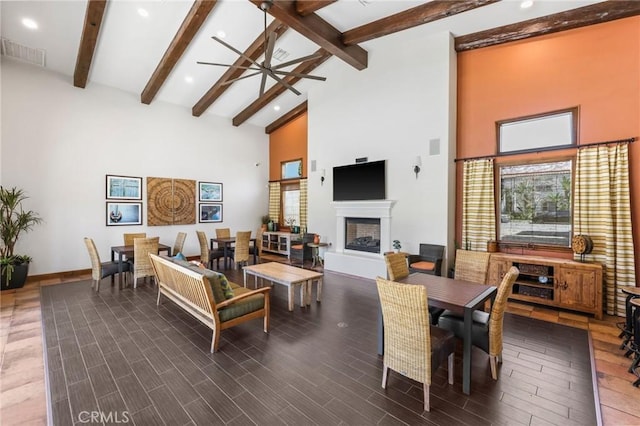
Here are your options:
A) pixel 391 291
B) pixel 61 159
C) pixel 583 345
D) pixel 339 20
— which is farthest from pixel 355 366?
pixel 61 159

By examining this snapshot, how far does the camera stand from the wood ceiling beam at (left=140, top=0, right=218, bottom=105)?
4.45 meters

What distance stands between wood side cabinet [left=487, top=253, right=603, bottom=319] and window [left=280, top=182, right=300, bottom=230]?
19.0 feet

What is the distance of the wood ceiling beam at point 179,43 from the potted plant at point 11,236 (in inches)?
133

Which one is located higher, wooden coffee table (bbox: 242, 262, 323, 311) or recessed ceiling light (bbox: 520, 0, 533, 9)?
recessed ceiling light (bbox: 520, 0, 533, 9)

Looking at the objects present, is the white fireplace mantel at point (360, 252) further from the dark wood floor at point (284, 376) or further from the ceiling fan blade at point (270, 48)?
the ceiling fan blade at point (270, 48)

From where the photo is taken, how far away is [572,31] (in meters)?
4.43

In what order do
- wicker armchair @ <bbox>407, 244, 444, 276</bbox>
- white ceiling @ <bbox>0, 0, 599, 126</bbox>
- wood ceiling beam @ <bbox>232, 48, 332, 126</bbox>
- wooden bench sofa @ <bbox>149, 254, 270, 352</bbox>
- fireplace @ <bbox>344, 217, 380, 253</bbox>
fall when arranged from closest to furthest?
wooden bench sofa @ <bbox>149, 254, 270, 352</bbox>
white ceiling @ <bbox>0, 0, 599, 126</bbox>
wicker armchair @ <bbox>407, 244, 444, 276</bbox>
fireplace @ <bbox>344, 217, 380, 253</bbox>
wood ceiling beam @ <bbox>232, 48, 332, 126</bbox>

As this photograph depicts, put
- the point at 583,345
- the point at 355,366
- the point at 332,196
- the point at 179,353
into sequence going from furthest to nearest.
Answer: the point at 332,196
the point at 583,345
the point at 179,353
the point at 355,366

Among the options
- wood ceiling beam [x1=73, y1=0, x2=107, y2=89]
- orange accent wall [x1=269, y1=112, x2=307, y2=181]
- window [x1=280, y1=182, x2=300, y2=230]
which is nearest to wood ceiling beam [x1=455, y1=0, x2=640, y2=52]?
orange accent wall [x1=269, y1=112, x2=307, y2=181]

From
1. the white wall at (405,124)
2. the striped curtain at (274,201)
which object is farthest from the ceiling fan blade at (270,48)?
the striped curtain at (274,201)

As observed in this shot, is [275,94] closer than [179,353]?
No

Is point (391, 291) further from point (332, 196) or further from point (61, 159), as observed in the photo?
point (61, 159)

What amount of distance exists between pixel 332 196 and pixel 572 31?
5211 millimetres

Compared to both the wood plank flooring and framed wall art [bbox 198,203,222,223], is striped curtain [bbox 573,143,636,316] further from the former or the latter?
framed wall art [bbox 198,203,222,223]
